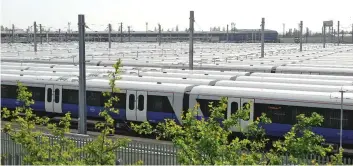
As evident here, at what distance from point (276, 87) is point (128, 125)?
22.3 ft

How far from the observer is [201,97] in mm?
21250

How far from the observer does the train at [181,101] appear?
18578 millimetres

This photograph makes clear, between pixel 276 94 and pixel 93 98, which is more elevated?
pixel 276 94

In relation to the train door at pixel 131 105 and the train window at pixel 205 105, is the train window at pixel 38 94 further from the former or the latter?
the train window at pixel 205 105

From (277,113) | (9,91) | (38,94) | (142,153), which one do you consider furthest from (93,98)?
(142,153)

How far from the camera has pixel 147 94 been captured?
22531mm

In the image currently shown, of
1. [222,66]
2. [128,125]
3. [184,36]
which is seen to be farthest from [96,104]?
[184,36]

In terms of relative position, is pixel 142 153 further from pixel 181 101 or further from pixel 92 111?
pixel 92 111

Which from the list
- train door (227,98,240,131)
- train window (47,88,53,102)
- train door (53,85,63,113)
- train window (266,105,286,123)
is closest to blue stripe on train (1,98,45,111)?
train window (47,88,53,102)

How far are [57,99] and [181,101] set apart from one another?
22.8ft

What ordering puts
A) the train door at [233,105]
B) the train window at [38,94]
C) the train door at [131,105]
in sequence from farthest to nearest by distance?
the train window at [38,94] < the train door at [131,105] < the train door at [233,105]

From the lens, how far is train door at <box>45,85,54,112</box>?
25.2 meters

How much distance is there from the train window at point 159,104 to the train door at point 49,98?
5656 mm

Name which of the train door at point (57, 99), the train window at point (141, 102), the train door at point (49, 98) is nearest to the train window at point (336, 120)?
the train window at point (141, 102)
